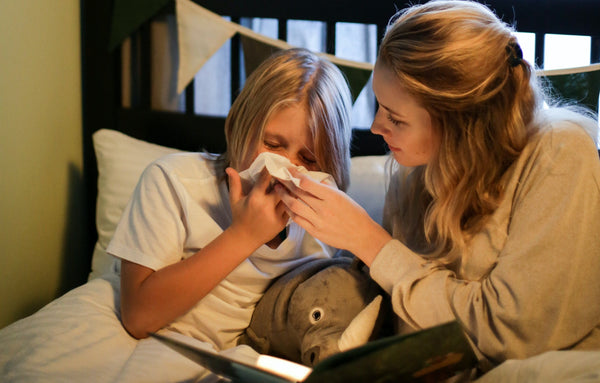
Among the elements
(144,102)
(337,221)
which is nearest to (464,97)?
(337,221)

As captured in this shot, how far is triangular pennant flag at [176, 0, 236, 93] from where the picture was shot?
5.95ft

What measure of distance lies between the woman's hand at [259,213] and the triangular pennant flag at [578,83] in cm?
100

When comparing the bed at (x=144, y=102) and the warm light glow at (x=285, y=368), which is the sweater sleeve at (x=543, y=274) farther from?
the bed at (x=144, y=102)

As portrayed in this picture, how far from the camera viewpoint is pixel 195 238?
1264 mm

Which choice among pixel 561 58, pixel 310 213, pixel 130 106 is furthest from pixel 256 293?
pixel 561 58

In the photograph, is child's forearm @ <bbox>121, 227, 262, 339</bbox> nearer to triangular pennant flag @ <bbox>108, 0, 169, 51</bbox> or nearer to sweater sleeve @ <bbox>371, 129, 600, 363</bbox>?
sweater sleeve @ <bbox>371, 129, 600, 363</bbox>

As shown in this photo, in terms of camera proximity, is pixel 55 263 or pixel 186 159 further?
pixel 55 263

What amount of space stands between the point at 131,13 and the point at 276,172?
1056 millimetres

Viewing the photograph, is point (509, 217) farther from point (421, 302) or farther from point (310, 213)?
point (310, 213)

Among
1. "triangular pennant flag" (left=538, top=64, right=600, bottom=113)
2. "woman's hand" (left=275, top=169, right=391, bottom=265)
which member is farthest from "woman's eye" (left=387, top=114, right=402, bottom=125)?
"triangular pennant flag" (left=538, top=64, right=600, bottom=113)

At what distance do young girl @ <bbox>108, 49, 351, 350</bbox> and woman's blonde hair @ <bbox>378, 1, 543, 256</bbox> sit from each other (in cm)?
25

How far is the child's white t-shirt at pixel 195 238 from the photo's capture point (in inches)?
47.6

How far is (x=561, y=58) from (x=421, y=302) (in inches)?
46.1

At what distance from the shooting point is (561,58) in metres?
1.80
